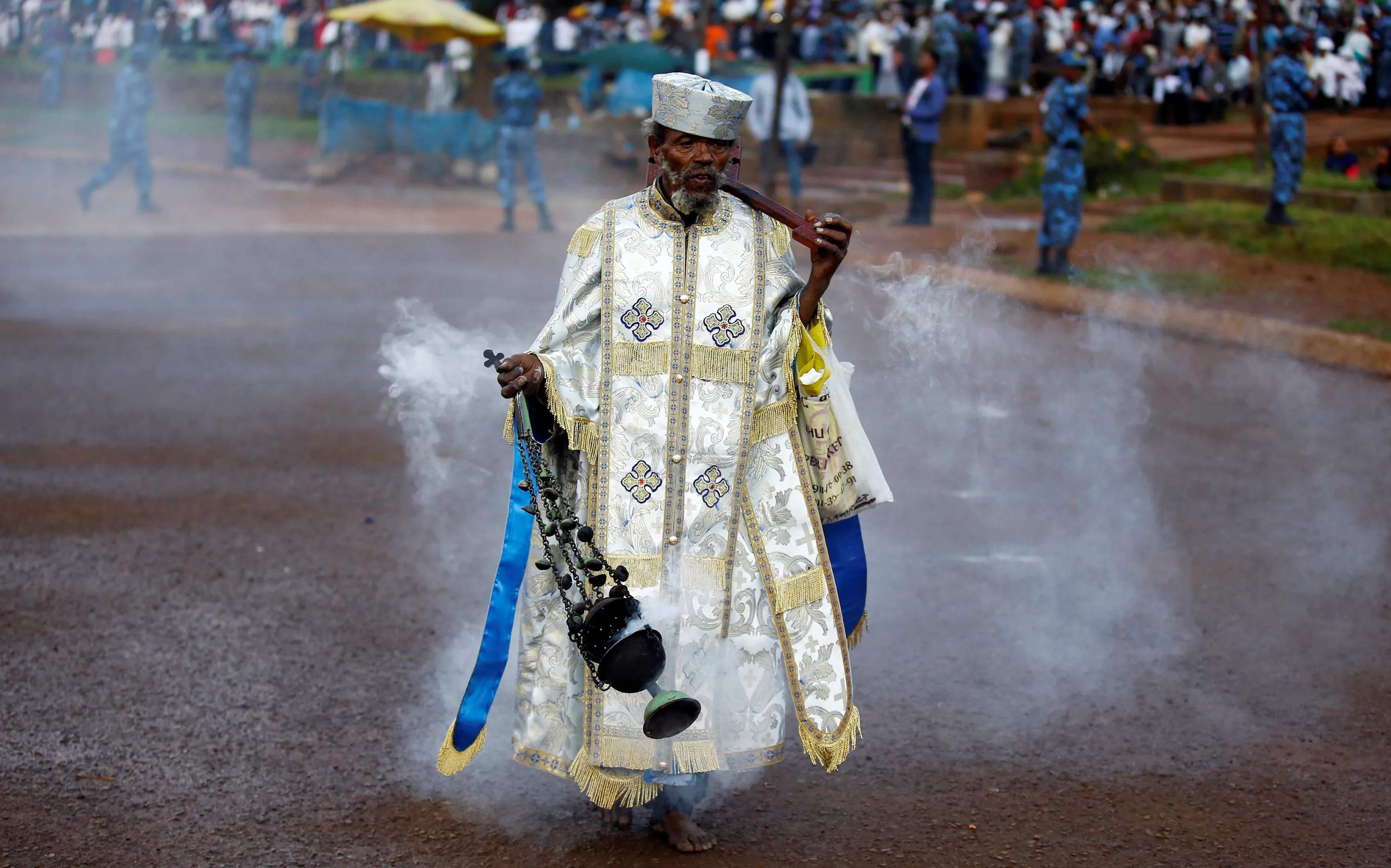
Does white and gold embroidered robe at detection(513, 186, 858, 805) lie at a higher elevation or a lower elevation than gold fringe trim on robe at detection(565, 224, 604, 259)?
lower

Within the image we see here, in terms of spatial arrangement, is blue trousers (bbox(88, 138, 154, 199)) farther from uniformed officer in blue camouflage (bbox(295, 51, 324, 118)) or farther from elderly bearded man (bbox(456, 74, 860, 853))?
elderly bearded man (bbox(456, 74, 860, 853))

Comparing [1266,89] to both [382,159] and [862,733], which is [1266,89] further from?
[382,159]

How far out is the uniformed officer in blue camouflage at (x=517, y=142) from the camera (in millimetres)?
16891

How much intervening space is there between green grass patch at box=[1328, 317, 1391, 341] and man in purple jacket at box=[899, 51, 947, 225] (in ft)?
21.9

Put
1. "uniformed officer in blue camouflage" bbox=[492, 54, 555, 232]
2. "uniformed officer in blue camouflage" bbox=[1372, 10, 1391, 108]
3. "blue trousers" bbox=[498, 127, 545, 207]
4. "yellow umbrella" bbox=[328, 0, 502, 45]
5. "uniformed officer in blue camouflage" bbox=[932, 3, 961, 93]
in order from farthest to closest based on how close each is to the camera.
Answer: "uniformed officer in blue camouflage" bbox=[932, 3, 961, 93], "uniformed officer in blue camouflage" bbox=[1372, 10, 1391, 108], "yellow umbrella" bbox=[328, 0, 502, 45], "blue trousers" bbox=[498, 127, 545, 207], "uniformed officer in blue camouflage" bbox=[492, 54, 555, 232]

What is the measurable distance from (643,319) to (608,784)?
47.7 inches

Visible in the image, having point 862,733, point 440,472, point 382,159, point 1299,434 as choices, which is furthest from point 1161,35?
point 862,733

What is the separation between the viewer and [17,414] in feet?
26.9

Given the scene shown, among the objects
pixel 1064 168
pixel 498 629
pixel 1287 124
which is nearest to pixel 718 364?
pixel 498 629

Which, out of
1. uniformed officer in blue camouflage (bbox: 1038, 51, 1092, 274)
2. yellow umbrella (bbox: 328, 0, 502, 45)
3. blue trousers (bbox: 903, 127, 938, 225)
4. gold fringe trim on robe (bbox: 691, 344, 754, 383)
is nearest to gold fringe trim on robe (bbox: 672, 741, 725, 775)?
gold fringe trim on robe (bbox: 691, 344, 754, 383)

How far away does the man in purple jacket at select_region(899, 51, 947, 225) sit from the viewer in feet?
54.1

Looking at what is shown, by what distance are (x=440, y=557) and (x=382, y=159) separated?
60.9 feet

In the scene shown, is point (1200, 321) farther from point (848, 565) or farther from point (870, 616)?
point (848, 565)

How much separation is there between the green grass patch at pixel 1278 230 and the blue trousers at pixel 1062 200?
6.29ft
